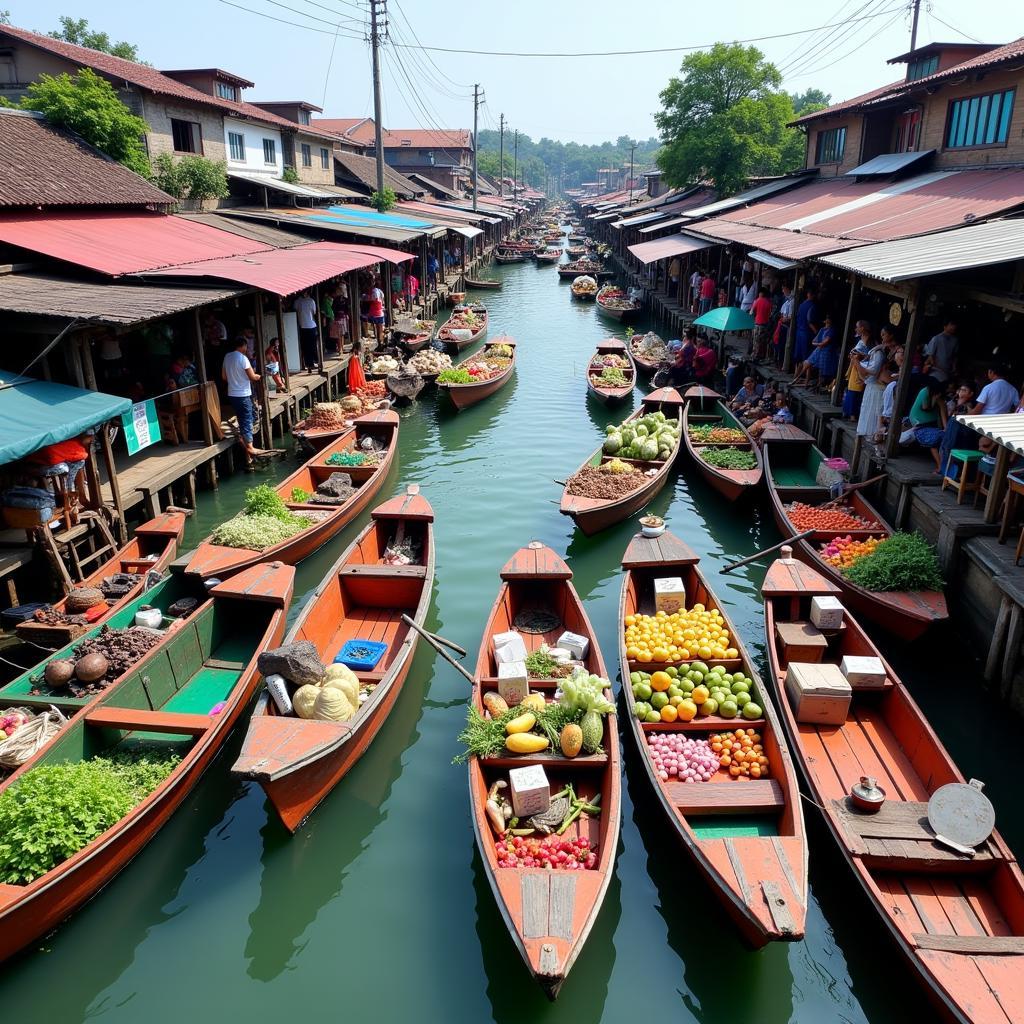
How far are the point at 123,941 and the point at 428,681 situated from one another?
386cm

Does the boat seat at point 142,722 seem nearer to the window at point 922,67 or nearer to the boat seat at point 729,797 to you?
the boat seat at point 729,797

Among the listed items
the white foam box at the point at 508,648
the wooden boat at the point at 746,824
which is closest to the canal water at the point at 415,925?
the wooden boat at the point at 746,824

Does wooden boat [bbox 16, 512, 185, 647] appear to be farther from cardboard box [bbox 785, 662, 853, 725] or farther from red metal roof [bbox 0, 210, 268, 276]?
cardboard box [bbox 785, 662, 853, 725]

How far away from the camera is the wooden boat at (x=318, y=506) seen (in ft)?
29.9

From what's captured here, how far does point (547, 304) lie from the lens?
3581 cm

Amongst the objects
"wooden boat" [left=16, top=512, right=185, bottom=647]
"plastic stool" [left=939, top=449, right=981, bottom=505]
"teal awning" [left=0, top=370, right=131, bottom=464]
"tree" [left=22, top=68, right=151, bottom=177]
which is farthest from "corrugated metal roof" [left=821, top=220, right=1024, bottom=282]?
"tree" [left=22, top=68, right=151, bottom=177]

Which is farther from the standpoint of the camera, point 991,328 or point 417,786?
point 991,328

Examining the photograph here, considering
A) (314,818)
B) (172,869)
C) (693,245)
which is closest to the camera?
(172,869)

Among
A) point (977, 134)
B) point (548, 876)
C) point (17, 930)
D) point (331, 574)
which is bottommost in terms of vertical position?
point (17, 930)

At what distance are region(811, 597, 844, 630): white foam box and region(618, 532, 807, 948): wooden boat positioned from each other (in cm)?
93

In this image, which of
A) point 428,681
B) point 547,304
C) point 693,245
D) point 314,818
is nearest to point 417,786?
point 314,818

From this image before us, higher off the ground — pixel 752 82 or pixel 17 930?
pixel 752 82

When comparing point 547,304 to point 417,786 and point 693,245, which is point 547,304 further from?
point 417,786

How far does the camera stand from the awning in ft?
73.6
